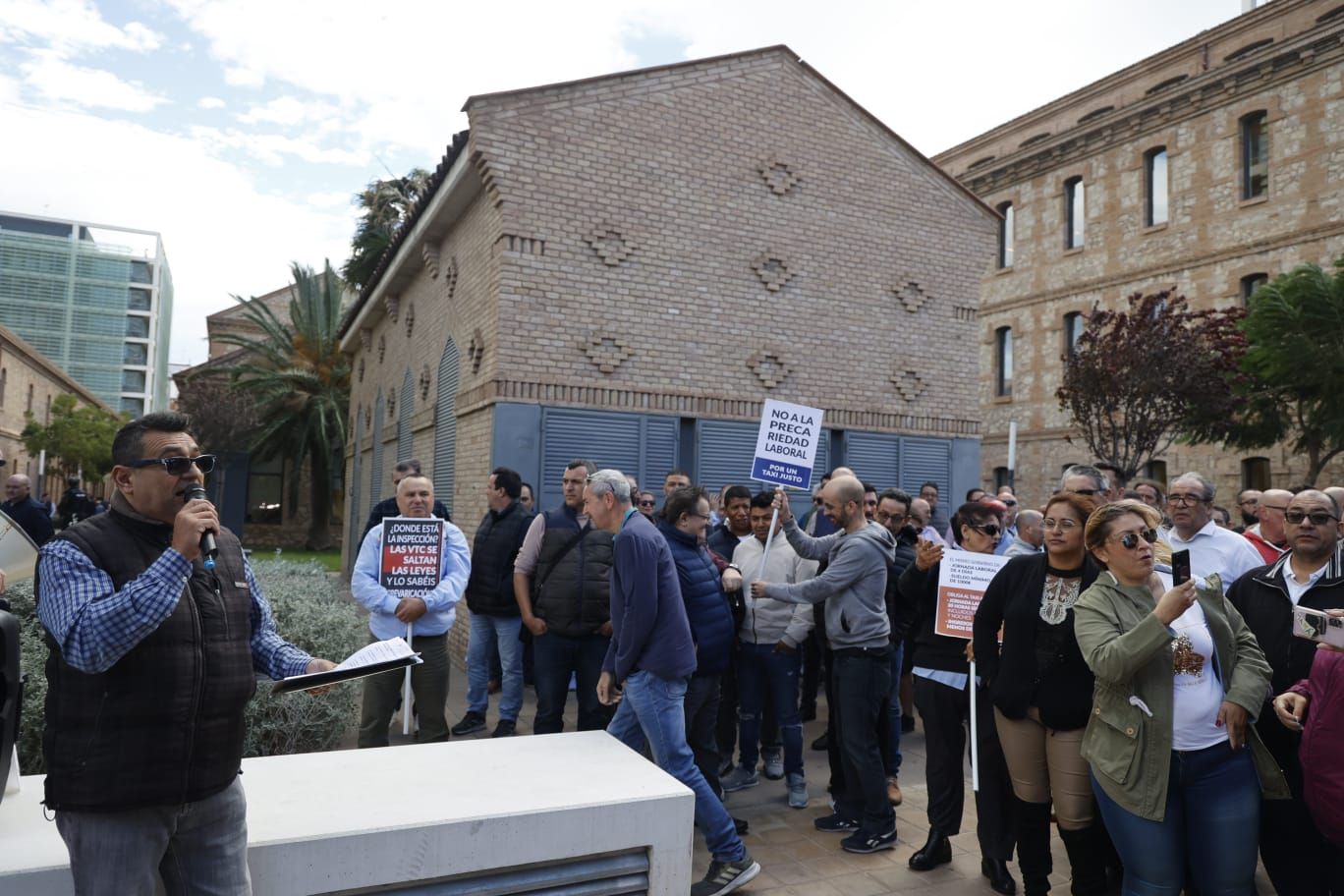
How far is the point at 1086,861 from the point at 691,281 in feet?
26.0

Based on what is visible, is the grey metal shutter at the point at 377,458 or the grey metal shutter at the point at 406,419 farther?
the grey metal shutter at the point at 377,458

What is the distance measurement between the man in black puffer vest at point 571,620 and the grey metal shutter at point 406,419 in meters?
8.71

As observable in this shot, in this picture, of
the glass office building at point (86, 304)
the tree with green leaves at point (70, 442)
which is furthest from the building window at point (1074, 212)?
the glass office building at point (86, 304)

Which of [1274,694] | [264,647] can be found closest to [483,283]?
[264,647]

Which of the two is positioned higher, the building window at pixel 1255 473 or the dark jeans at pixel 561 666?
the building window at pixel 1255 473

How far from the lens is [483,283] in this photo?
10.3 m

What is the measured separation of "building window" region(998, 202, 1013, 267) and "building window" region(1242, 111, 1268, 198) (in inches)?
275

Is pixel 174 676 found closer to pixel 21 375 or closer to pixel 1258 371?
pixel 1258 371

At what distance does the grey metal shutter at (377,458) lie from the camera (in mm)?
17625

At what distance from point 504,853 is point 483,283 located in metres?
8.24

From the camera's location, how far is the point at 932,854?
4.73 meters

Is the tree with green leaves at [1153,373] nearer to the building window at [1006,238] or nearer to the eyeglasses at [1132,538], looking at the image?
the building window at [1006,238]

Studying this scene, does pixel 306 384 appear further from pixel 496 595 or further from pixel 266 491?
pixel 496 595

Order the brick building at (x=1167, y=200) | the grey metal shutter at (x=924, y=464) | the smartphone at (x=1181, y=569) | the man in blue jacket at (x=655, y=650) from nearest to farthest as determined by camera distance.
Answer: the smartphone at (x=1181, y=569) → the man in blue jacket at (x=655, y=650) → the grey metal shutter at (x=924, y=464) → the brick building at (x=1167, y=200)
